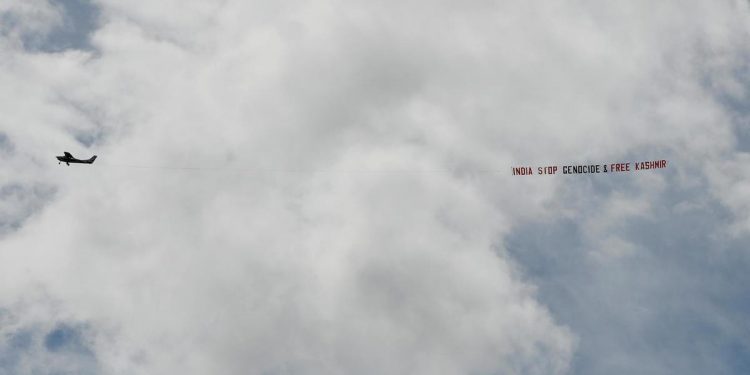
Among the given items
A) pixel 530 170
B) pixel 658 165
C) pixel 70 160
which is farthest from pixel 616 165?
pixel 70 160

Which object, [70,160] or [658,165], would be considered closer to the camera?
[658,165]

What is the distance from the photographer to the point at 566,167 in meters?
162

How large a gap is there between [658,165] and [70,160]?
182 m

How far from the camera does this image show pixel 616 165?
158750 mm

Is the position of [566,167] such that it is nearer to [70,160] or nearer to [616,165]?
[616,165]

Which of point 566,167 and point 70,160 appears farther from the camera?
point 70,160

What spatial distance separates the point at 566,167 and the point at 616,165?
13898 mm

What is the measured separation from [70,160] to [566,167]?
511 ft

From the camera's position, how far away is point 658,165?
521ft

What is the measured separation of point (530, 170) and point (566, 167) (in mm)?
10774

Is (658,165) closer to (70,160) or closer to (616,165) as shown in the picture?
(616,165)

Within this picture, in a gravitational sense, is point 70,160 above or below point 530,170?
below

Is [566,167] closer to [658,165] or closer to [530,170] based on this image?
[530,170]

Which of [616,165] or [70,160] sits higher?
[616,165]
